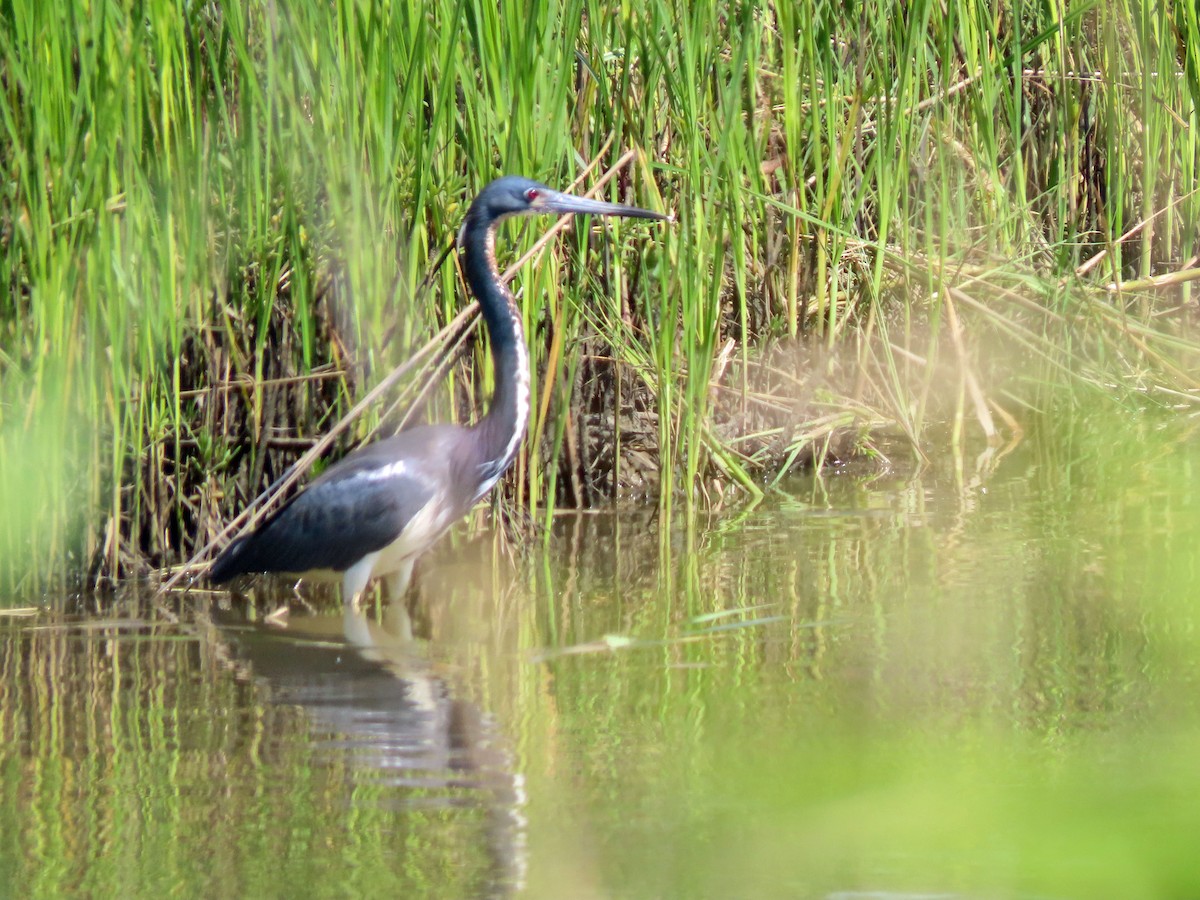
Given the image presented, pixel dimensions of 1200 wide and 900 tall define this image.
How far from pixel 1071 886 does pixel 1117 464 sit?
4.82 m

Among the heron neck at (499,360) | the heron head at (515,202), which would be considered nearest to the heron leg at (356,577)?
the heron neck at (499,360)

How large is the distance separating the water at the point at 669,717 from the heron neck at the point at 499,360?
1.40 ft

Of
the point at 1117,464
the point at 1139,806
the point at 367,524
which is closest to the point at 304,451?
the point at 367,524

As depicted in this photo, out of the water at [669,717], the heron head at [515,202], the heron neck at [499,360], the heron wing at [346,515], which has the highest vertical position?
the heron head at [515,202]

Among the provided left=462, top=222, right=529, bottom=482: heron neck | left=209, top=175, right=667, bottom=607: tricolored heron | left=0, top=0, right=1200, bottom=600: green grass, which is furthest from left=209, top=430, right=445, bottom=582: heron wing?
left=0, top=0, right=1200, bottom=600: green grass

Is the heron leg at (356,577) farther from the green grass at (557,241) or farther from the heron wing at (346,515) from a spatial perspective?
the green grass at (557,241)

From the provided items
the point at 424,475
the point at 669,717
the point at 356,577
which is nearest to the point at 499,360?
the point at 424,475

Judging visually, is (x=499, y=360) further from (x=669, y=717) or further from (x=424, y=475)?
(x=669, y=717)

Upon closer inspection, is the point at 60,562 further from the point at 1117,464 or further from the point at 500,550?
Answer: the point at 1117,464

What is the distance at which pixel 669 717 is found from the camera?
2951 millimetres

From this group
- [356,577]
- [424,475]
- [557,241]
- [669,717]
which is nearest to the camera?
[669,717]

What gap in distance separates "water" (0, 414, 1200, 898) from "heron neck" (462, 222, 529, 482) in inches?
16.7

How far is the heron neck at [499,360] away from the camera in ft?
13.6

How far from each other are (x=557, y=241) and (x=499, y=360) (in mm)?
649
